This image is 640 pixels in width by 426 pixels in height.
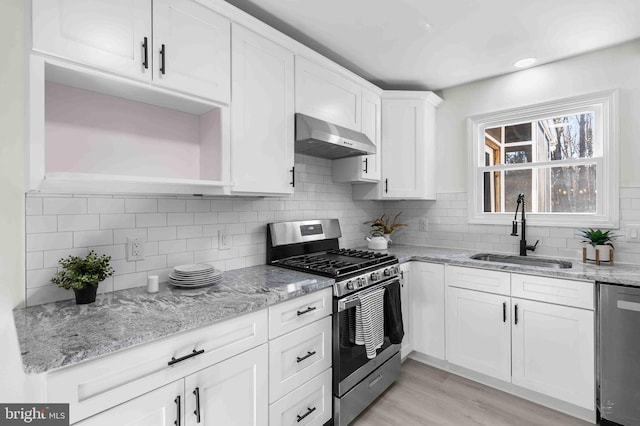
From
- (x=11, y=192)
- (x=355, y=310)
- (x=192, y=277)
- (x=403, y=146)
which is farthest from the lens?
(x=403, y=146)

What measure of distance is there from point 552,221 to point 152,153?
3.10 m

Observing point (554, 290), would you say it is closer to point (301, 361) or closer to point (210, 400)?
point (301, 361)

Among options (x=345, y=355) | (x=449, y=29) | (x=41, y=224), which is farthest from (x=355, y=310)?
(x=449, y=29)

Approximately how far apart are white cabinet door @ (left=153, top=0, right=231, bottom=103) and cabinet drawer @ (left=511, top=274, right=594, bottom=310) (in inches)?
91.5

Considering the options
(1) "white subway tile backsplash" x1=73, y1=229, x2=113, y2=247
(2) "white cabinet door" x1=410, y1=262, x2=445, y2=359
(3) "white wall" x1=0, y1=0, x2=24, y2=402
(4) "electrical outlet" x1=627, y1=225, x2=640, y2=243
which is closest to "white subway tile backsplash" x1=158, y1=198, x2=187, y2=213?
(1) "white subway tile backsplash" x1=73, y1=229, x2=113, y2=247

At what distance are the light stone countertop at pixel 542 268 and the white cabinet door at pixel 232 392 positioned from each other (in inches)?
60.4

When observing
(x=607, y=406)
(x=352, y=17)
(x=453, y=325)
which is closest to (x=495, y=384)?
(x=453, y=325)

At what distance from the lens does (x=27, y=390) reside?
3.44 ft

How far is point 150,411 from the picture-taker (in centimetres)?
115

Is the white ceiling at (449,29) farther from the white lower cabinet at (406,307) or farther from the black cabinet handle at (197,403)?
the black cabinet handle at (197,403)

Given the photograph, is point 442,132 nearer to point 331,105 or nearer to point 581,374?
point 331,105

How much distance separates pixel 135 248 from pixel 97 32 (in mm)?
1035

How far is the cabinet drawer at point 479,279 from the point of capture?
237 cm

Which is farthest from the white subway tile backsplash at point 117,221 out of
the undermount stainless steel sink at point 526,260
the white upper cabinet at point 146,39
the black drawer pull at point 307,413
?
the undermount stainless steel sink at point 526,260
